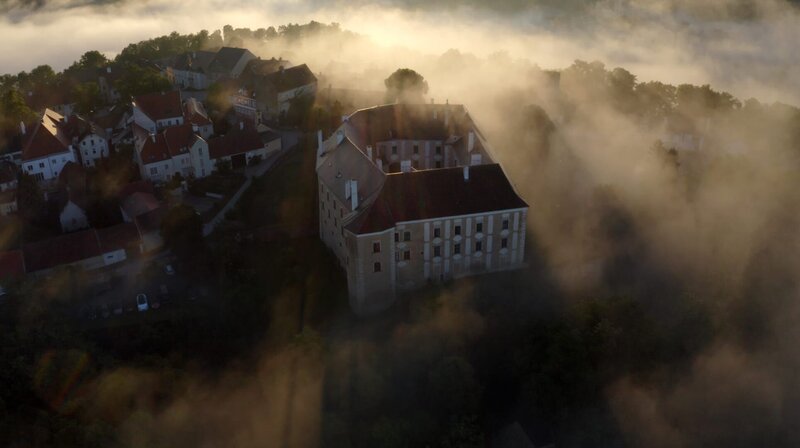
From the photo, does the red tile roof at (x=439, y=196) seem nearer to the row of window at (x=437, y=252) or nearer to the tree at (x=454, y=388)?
the row of window at (x=437, y=252)

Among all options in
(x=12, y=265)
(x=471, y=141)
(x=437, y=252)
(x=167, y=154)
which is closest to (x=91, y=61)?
(x=167, y=154)

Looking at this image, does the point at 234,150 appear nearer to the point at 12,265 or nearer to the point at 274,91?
the point at 274,91

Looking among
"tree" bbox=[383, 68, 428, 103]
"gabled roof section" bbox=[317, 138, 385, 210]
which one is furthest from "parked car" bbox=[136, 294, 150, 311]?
"tree" bbox=[383, 68, 428, 103]

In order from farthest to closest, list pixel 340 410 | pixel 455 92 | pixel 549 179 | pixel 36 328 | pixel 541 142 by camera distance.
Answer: pixel 455 92, pixel 541 142, pixel 549 179, pixel 36 328, pixel 340 410

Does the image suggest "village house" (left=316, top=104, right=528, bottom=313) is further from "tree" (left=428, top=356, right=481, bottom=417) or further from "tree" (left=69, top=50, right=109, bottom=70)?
"tree" (left=69, top=50, right=109, bottom=70)

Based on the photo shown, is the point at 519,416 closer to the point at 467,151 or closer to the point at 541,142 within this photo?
the point at 467,151

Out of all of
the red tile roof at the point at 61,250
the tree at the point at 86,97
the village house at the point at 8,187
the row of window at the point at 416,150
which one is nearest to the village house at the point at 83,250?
the red tile roof at the point at 61,250

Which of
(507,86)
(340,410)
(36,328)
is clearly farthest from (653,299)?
(507,86)
